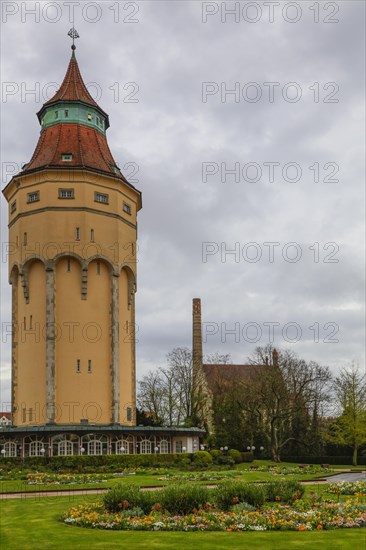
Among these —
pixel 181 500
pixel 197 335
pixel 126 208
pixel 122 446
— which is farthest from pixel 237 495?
pixel 197 335

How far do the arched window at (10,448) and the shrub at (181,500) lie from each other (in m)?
35.1

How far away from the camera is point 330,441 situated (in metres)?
68.6

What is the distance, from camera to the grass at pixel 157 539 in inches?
608

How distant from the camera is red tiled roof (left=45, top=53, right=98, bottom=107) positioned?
6309 centimetres

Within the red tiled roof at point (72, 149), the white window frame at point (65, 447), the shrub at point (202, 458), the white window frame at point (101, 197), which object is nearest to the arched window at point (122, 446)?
the white window frame at point (65, 447)

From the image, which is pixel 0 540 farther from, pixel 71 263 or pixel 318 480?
pixel 71 263

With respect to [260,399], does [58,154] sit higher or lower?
higher

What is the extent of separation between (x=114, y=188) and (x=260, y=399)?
25551mm

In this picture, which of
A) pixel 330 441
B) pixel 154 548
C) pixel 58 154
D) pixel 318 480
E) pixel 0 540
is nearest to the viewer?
pixel 154 548

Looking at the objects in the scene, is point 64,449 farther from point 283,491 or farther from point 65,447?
point 283,491

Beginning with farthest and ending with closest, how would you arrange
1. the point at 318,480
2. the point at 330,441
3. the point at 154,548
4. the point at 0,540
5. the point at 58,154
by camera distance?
the point at 330,441
the point at 58,154
the point at 318,480
the point at 0,540
the point at 154,548

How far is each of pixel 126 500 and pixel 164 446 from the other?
36.5 m

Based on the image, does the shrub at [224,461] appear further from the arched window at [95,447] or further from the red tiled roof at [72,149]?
the red tiled roof at [72,149]

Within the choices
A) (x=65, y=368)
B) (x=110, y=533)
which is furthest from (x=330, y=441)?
(x=110, y=533)
